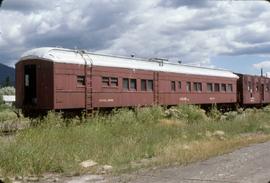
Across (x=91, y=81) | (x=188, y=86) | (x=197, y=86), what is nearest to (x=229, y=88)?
(x=197, y=86)

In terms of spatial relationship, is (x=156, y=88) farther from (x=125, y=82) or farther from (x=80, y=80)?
(x=80, y=80)

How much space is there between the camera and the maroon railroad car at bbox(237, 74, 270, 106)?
41.9 meters

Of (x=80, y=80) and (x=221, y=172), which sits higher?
(x=80, y=80)

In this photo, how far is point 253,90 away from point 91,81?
2313cm

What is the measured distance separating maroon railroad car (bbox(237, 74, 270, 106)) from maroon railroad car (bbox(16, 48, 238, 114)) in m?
11.2

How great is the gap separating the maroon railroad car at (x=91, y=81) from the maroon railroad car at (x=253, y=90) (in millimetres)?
11238

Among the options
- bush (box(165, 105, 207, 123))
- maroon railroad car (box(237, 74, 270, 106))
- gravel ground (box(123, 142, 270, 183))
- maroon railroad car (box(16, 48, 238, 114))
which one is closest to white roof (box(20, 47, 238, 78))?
maroon railroad car (box(16, 48, 238, 114))

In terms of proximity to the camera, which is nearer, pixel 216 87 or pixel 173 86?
pixel 173 86

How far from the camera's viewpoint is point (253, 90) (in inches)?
1730

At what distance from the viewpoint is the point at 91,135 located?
15.8 m

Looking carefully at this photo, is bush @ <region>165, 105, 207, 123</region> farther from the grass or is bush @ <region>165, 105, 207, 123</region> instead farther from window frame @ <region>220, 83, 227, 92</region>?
window frame @ <region>220, 83, 227, 92</region>

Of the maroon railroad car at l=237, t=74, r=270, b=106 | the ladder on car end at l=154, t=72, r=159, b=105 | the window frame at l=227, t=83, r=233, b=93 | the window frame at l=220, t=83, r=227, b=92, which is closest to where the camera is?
the ladder on car end at l=154, t=72, r=159, b=105

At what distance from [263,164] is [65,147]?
4.76 metres

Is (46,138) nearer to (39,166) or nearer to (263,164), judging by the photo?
(39,166)
